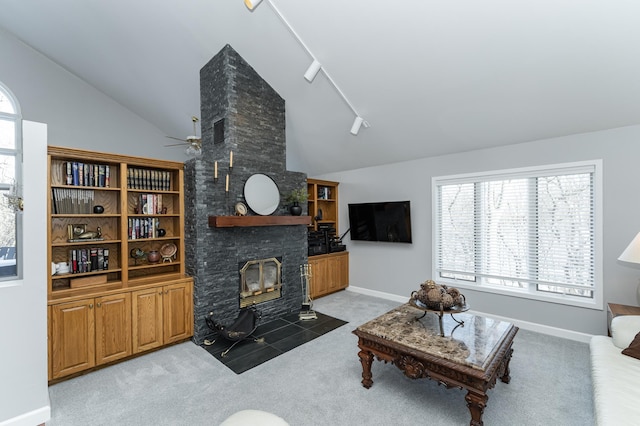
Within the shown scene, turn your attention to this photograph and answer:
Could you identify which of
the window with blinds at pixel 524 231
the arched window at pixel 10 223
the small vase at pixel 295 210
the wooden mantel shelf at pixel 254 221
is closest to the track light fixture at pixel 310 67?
the small vase at pixel 295 210

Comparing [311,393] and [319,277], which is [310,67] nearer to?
[311,393]

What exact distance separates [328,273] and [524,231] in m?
3.08

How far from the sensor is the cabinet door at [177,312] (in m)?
3.18

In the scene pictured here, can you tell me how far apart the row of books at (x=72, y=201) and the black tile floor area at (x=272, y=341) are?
2.04m

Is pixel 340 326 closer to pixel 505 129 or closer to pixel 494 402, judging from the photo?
pixel 494 402

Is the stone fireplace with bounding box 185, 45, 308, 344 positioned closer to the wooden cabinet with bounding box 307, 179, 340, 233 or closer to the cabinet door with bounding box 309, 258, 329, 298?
the cabinet door with bounding box 309, 258, 329, 298

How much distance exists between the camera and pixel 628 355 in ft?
6.96

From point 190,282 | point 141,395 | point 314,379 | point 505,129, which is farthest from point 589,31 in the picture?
point 141,395

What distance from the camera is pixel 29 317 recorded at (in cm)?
208

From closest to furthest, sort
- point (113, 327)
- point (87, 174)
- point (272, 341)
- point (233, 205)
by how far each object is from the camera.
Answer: point (113, 327), point (87, 174), point (272, 341), point (233, 205)

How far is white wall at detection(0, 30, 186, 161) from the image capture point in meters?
4.43

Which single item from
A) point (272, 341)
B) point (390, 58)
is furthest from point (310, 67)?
point (272, 341)

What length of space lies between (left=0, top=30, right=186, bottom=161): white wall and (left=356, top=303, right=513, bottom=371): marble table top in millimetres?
5720

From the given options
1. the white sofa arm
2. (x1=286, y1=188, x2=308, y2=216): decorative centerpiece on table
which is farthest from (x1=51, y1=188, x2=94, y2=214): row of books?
the white sofa arm
